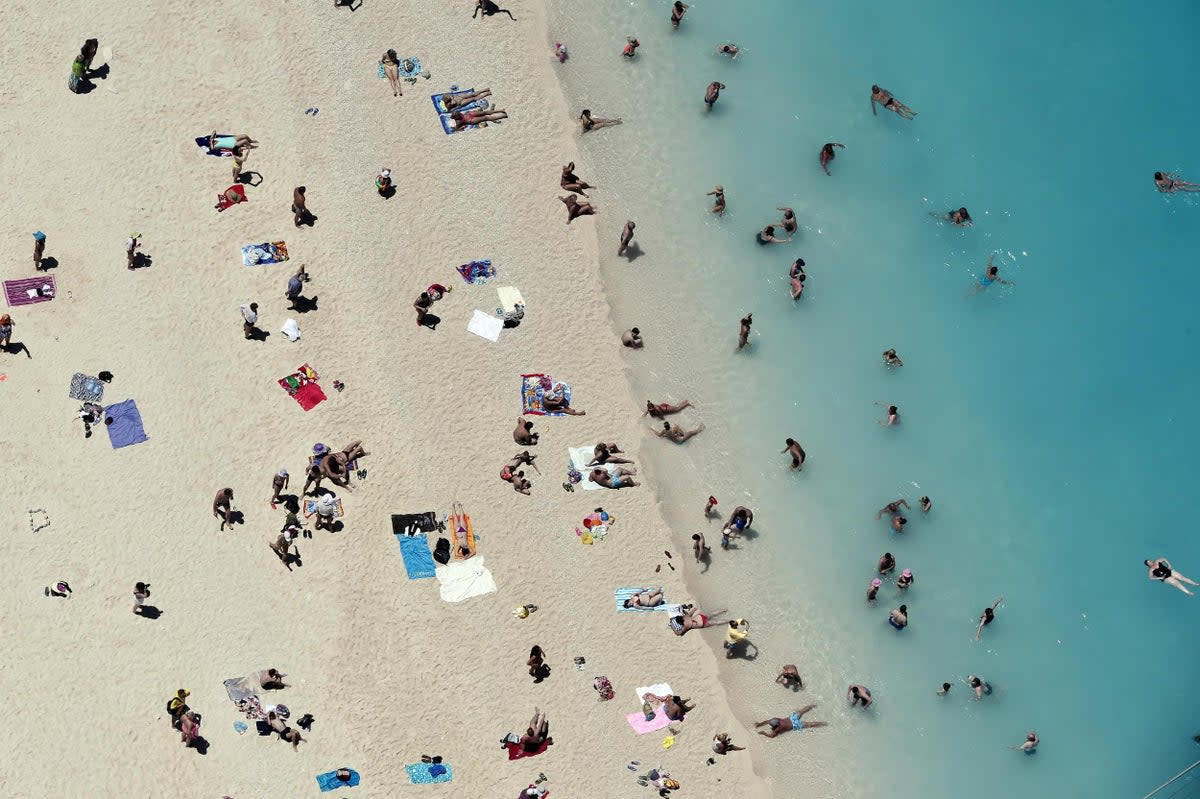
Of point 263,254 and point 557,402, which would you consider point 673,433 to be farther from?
point 263,254

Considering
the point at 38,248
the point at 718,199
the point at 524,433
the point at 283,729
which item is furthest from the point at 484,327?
the point at 38,248

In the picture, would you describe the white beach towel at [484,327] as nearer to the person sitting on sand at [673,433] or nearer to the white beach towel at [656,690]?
the person sitting on sand at [673,433]

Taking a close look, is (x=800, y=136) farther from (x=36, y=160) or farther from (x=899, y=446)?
(x=36, y=160)

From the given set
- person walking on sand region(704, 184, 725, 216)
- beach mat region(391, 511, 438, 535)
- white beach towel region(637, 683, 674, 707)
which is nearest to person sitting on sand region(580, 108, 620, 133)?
person walking on sand region(704, 184, 725, 216)

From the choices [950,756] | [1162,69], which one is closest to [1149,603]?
[950,756]

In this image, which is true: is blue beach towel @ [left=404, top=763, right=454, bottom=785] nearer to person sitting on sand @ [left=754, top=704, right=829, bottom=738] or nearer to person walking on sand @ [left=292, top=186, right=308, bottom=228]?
person sitting on sand @ [left=754, top=704, right=829, bottom=738]

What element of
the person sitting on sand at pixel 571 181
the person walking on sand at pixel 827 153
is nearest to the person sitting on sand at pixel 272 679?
the person sitting on sand at pixel 571 181

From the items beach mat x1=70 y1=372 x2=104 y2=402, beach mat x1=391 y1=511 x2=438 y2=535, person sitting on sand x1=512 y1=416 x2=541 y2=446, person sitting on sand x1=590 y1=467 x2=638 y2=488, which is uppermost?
person sitting on sand x1=590 y1=467 x2=638 y2=488
